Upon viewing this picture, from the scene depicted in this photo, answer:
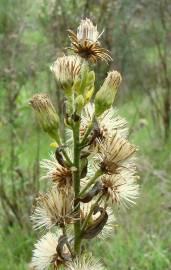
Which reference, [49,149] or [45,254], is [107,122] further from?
[49,149]

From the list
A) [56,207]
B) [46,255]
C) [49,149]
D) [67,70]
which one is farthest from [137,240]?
[67,70]

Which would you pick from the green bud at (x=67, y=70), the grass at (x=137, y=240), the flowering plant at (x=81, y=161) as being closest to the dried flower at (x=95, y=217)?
the flowering plant at (x=81, y=161)

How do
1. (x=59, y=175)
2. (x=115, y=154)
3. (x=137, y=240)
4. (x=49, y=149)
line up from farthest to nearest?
1. (x=49, y=149)
2. (x=137, y=240)
3. (x=59, y=175)
4. (x=115, y=154)

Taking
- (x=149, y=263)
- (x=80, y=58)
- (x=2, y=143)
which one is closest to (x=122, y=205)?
(x=80, y=58)

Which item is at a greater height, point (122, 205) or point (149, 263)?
point (122, 205)

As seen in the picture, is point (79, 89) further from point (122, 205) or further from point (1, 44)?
point (1, 44)
